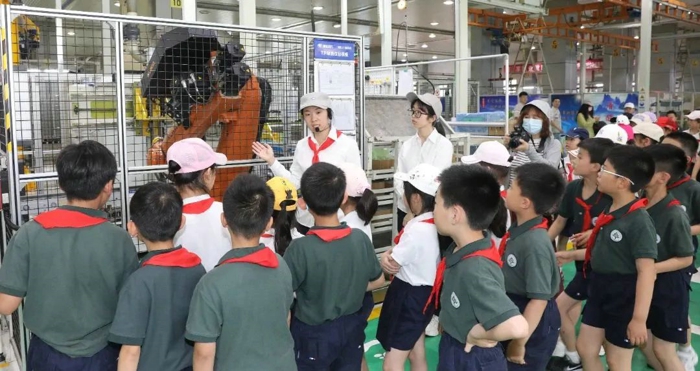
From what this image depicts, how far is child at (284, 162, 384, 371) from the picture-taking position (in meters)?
2.22

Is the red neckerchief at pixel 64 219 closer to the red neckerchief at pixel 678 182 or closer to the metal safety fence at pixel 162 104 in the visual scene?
the metal safety fence at pixel 162 104

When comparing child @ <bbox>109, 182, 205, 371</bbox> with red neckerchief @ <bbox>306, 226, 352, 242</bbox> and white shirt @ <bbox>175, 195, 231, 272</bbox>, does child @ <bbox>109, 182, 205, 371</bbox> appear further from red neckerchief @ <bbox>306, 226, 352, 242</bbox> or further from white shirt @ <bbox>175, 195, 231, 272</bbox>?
red neckerchief @ <bbox>306, 226, 352, 242</bbox>

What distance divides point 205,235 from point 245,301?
25.2 inches

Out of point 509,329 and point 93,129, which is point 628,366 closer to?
point 509,329

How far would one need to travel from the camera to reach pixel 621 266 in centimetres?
272

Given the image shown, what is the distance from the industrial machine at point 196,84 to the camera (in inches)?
131

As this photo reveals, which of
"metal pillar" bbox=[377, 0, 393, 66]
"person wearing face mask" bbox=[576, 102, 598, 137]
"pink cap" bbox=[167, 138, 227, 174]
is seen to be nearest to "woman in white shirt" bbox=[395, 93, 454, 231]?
"pink cap" bbox=[167, 138, 227, 174]

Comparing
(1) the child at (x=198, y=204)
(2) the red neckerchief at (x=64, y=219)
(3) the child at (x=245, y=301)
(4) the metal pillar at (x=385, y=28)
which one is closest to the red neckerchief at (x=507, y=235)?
(3) the child at (x=245, y=301)

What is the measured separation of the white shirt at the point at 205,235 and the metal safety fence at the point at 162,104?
83 cm

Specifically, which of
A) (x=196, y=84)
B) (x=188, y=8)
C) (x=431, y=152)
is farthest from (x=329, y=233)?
(x=188, y=8)

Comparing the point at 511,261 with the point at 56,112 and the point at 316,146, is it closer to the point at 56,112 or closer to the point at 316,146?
the point at 316,146

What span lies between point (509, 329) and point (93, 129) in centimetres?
317

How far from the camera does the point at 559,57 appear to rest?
64.9 ft

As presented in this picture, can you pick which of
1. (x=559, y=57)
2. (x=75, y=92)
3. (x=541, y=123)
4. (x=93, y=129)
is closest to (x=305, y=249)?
(x=93, y=129)
